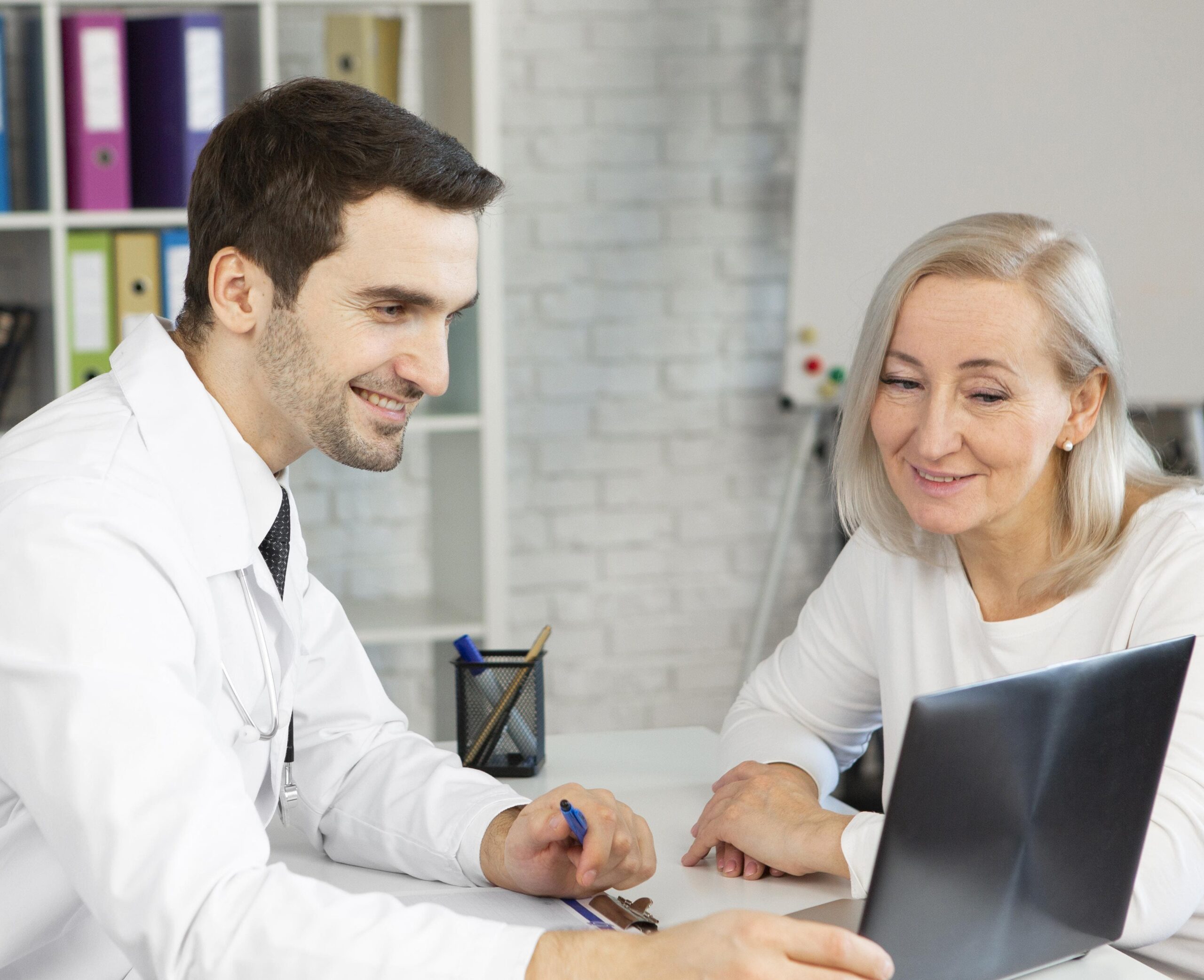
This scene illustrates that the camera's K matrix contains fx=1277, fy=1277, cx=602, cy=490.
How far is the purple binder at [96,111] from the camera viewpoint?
244 centimetres

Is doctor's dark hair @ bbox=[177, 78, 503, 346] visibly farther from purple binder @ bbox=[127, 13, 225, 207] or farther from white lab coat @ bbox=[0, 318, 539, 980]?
purple binder @ bbox=[127, 13, 225, 207]

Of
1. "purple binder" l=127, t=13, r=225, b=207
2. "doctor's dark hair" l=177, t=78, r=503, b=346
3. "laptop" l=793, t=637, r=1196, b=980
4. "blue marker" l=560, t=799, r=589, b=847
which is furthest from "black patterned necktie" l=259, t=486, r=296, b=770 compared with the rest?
"purple binder" l=127, t=13, r=225, b=207

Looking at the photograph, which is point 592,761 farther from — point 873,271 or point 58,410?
point 873,271

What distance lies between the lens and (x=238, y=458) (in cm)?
128

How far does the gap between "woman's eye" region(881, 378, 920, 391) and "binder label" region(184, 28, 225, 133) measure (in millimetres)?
1556

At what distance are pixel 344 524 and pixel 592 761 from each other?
1.61m

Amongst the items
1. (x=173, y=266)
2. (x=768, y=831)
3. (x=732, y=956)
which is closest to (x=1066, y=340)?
(x=768, y=831)

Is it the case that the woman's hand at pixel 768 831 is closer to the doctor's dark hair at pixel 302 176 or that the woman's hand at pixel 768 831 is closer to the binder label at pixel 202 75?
the doctor's dark hair at pixel 302 176

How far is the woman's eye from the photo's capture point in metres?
1.48

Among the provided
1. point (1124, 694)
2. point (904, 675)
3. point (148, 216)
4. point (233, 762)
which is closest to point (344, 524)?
point (148, 216)

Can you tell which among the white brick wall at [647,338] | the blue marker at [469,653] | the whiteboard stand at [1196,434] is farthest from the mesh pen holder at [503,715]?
the whiteboard stand at [1196,434]

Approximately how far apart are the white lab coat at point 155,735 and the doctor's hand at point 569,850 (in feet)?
0.17

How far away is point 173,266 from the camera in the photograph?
2.52 metres

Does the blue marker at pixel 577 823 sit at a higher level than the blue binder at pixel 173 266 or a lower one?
lower
